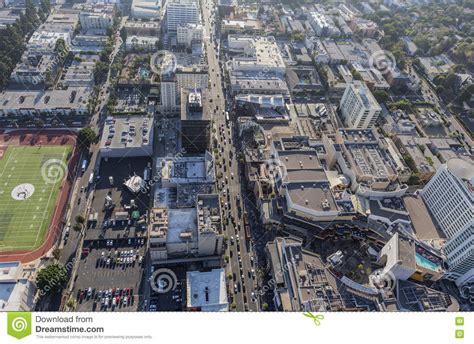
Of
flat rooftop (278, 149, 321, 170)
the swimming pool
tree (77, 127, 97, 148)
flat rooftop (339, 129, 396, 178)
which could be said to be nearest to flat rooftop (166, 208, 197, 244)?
flat rooftop (278, 149, 321, 170)

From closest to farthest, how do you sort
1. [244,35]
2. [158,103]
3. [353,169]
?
[353,169]
[158,103]
[244,35]

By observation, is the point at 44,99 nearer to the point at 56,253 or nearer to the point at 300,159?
the point at 56,253

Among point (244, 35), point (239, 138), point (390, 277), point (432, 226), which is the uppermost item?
point (244, 35)

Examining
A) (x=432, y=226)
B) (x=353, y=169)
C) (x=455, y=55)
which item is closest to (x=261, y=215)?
(x=353, y=169)

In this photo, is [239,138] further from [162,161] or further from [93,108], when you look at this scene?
[93,108]

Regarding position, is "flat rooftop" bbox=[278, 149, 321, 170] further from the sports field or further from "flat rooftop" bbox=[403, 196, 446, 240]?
the sports field

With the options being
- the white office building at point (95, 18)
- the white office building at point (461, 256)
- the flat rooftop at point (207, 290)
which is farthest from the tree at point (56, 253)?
the white office building at point (95, 18)

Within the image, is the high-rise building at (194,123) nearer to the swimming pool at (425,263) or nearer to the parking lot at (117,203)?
the parking lot at (117,203)
